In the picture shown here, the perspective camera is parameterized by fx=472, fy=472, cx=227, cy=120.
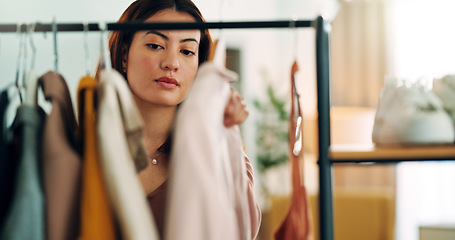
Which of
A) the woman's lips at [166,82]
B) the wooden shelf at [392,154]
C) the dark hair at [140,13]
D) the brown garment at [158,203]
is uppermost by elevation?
the dark hair at [140,13]

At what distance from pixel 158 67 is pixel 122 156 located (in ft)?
1.56

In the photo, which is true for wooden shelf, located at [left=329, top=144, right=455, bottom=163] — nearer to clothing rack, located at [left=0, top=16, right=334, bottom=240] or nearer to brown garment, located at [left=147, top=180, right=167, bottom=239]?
clothing rack, located at [left=0, top=16, right=334, bottom=240]

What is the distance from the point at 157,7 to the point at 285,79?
3.02 meters

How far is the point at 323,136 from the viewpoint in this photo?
0.85 metres

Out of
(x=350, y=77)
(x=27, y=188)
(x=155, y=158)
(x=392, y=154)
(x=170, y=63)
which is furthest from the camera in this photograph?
(x=350, y=77)

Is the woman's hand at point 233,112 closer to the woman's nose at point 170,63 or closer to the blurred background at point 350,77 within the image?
the woman's nose at point 170,63

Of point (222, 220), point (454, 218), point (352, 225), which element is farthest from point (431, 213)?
point (222, 220)

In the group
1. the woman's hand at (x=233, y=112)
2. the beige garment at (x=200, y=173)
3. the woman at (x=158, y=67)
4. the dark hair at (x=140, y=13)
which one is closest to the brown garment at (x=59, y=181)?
the beige garment at (x=200, y=173)

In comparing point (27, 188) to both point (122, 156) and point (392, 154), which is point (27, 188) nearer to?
point (122, 156)

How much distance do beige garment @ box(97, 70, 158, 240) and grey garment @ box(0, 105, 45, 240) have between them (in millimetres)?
108

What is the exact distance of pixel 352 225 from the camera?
2875mm

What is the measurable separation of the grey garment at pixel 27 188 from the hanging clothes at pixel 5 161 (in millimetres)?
21

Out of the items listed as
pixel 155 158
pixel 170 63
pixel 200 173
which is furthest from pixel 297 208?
pixel 155 158

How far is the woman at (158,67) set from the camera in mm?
1152
